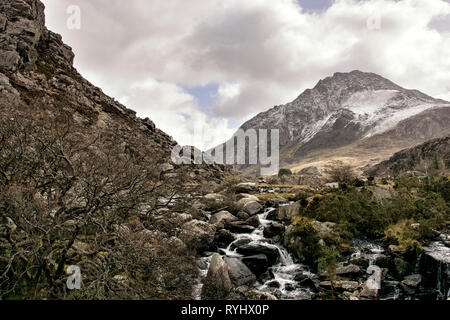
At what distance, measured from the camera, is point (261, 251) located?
73.2 ft

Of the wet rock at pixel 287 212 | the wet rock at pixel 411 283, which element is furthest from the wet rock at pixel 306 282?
the wet rock at pixel 287 212

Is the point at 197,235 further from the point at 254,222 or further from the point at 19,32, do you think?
the point at 19,32

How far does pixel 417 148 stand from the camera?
12031 centimetres

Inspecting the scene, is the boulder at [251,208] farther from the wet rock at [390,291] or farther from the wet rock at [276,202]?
the wet rock at [390,291]

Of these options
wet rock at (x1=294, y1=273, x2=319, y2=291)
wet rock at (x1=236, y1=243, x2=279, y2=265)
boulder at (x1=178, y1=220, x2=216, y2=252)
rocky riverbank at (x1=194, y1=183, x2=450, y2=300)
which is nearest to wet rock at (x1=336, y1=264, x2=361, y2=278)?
rocky riverbank at (x1=194, y1=183, x2=450, y2=300)

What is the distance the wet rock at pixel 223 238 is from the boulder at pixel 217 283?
6584mm

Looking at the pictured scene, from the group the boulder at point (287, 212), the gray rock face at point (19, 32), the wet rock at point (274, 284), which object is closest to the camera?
the wet rock at point (274, 284)

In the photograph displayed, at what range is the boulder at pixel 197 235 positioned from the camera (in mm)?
22094

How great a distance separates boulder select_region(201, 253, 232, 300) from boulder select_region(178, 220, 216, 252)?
4.52 meters

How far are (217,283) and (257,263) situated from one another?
5.31m

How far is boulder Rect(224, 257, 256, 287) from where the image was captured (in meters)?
18.5

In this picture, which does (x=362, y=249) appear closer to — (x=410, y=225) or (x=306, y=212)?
(x=410, y=225)

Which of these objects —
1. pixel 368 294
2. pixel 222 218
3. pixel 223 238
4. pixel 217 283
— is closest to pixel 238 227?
pixel 222 218
